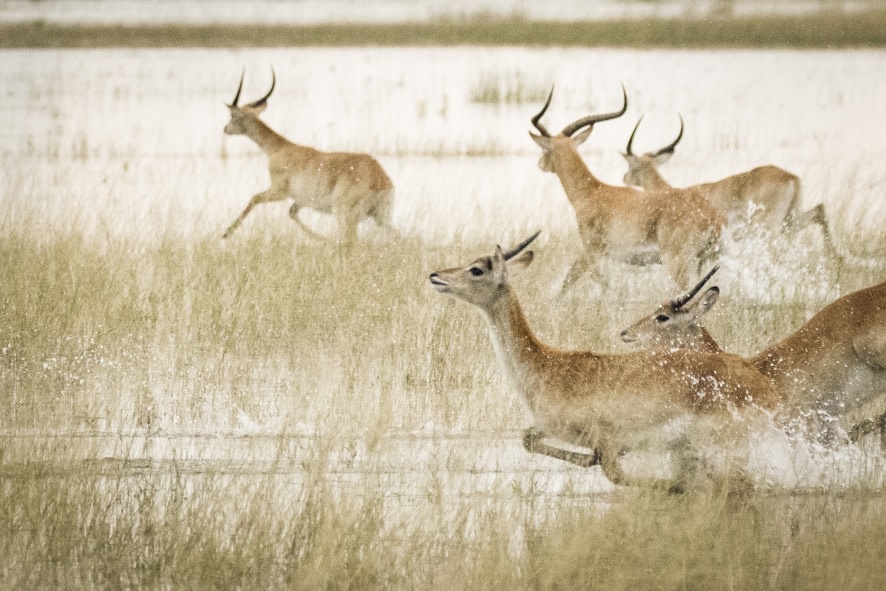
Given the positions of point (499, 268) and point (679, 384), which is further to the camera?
point (499, 268)

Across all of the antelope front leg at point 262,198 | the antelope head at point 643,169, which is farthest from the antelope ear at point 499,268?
the antelope front leg at point 262,198

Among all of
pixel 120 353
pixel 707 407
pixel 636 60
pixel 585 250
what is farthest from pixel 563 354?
pixel 636 60

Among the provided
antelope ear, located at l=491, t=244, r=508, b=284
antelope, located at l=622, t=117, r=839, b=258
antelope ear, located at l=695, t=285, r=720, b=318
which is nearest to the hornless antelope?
antelope, located at l=622, t=117, r=839, b=258

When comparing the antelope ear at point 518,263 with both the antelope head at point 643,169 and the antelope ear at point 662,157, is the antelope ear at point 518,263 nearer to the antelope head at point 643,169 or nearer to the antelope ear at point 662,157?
the antelope ear at point 662,157

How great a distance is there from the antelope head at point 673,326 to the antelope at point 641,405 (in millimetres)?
677

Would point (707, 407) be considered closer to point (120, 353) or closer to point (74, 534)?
point (74, 534)

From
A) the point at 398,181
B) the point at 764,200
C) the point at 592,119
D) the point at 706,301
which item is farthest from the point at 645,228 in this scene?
the point at 398,181

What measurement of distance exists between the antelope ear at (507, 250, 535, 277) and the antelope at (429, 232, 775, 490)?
46 cm

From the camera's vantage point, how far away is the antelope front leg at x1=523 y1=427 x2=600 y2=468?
513 cm

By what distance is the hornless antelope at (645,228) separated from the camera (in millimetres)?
7750

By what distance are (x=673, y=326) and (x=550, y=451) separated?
987mm

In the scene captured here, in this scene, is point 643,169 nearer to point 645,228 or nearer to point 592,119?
point 592,119

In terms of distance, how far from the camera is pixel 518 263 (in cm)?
575

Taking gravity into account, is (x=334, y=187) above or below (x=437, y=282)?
above
